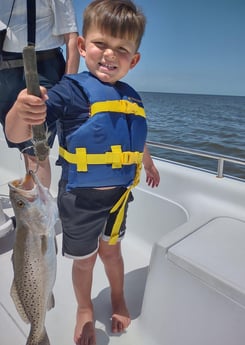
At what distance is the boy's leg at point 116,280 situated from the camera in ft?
5.50

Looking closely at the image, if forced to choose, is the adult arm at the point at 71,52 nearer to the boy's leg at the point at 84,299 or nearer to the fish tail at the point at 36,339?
the boy's leg at the point at 84,299

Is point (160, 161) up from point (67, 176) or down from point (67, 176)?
down

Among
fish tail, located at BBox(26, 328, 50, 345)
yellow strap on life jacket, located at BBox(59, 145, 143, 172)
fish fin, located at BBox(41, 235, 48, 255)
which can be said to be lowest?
fish tail, located at BBox(26, 328, 50, 345)

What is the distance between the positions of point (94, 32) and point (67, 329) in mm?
1452

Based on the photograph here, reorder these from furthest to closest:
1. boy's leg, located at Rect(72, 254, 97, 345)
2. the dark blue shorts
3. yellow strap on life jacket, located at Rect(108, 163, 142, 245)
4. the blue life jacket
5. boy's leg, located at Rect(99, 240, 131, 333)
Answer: the dark blue shorts → boy's leg, located at Rect(99, 240, 131, 333) → boy's leg, located at Rect(72, 254, 97, 345) → yellow strap on life jacket, located at Rect(108, 163, 142, 245) → the blue life jacket

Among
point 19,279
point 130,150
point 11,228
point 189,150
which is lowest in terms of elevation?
point 11,228

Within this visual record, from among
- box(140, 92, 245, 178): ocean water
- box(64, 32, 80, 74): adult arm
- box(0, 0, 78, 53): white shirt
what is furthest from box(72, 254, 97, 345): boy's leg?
box(140, 92, 245, 178): ocean water

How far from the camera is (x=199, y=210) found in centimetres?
191

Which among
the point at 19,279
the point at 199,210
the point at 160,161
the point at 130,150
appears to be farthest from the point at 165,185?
the point at 19,279

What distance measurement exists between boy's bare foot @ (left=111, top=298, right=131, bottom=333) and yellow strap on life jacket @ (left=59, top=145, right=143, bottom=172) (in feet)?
2.74

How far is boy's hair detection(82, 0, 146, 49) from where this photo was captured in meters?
1.24

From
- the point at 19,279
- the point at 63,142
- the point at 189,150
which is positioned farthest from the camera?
the point at 189,150

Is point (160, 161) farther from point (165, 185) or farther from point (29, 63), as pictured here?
point (29, 63)

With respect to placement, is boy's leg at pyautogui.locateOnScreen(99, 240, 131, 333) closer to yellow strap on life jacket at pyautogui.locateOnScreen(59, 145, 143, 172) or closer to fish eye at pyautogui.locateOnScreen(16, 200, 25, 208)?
yellow strap on life jacket at pyautogui.locateOnScreen(59, 145, 143, 172)
